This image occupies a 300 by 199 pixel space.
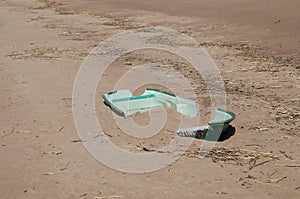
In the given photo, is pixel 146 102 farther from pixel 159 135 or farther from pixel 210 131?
pixel 210 131

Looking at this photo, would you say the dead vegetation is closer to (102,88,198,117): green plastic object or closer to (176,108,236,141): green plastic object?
(102,88,198,117): green plastic object

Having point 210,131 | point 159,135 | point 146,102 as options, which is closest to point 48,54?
point 146,102

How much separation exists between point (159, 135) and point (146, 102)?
1125 mm

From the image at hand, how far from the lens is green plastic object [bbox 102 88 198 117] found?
5.76 meters

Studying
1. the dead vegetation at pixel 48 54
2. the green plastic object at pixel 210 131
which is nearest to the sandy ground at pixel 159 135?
the dead vegetation at pixel 48 54

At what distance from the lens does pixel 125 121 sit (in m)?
5.48

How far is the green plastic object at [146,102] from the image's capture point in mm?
5762

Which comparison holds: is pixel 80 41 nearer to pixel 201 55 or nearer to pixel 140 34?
pixel 140 34

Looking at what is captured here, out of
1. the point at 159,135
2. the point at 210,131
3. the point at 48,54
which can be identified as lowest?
the point at 159,135

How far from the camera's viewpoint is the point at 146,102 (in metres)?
6.08

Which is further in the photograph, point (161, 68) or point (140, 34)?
point (140, 34)

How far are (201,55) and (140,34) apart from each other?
3.71 m

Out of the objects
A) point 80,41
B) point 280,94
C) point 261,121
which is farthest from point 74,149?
point 80,41

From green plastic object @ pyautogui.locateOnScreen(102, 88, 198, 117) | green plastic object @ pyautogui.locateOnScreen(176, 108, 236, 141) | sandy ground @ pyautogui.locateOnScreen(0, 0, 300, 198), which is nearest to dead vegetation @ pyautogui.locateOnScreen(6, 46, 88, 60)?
sandy ground @ pyautogui.locateOnScreen(0, 0, 300, 198)
